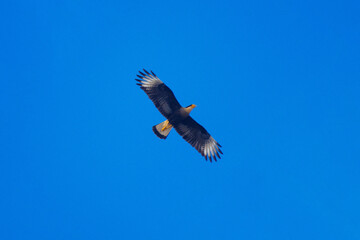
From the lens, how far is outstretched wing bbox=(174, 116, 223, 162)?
16.0 metres

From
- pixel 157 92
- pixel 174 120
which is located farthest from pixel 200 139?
pixel 157 92

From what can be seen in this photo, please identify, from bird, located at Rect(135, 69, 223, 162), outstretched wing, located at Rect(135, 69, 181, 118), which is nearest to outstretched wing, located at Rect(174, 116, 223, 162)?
bird, located at Rect(135, 69, 223, 162)

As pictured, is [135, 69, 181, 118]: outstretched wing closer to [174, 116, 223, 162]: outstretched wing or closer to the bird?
the bird

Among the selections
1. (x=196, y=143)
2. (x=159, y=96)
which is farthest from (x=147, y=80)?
(x=196, y=143)

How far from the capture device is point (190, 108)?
1537cm

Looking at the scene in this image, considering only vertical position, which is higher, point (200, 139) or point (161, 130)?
point (161, 130)

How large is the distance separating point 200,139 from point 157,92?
243cm

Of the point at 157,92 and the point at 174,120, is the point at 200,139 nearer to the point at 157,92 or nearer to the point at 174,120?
the point at 174,120

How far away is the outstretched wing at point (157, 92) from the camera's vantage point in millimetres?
15312

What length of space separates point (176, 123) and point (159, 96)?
4.01 ft

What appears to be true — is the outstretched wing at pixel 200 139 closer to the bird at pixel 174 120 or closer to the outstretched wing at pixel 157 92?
the bird at pixel 174 120

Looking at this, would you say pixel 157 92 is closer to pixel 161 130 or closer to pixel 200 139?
pixel 161 130

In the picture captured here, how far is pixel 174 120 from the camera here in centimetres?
1565

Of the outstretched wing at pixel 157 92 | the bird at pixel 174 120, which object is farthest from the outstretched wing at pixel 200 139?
the outstretched wing at pixel 157 92
